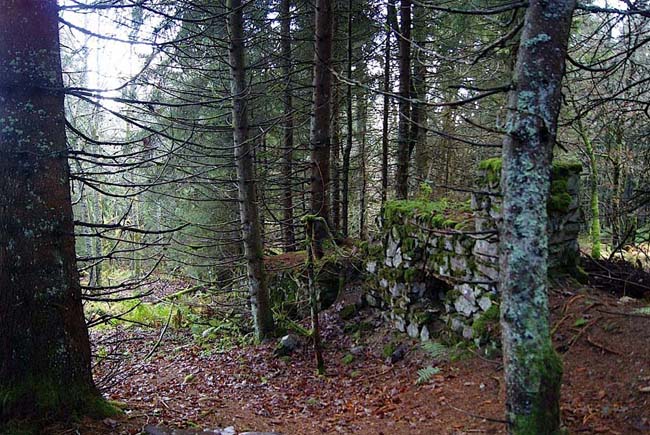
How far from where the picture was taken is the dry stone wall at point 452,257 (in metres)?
5.61

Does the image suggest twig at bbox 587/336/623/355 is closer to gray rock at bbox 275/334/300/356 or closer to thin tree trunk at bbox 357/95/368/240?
gray rock at bbox 275/334/300/356

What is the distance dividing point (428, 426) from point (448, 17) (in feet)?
32.7

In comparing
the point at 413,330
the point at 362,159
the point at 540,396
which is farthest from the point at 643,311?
the point at 362,159

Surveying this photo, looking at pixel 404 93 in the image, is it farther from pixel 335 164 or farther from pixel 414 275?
pixel 414 275

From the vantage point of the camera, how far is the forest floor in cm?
381

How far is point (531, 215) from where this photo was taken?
270 cm

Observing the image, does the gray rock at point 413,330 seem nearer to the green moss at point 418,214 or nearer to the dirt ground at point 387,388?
the dirt ground at point 387,388

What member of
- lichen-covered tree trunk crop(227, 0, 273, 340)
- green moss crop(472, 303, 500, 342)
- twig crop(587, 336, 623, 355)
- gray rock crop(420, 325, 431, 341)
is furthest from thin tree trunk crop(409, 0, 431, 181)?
twig crop(587, 336, 623, 355)

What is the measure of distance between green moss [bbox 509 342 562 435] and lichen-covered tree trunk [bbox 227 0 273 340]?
5.74m

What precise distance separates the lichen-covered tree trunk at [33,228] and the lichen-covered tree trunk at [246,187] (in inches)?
160

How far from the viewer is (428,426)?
4535 mm

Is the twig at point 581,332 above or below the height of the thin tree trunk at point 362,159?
below

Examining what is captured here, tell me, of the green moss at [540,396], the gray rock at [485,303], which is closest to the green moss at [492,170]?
the gray rock at [485,303]

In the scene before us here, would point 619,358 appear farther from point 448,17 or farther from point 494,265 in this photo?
point 448,17
